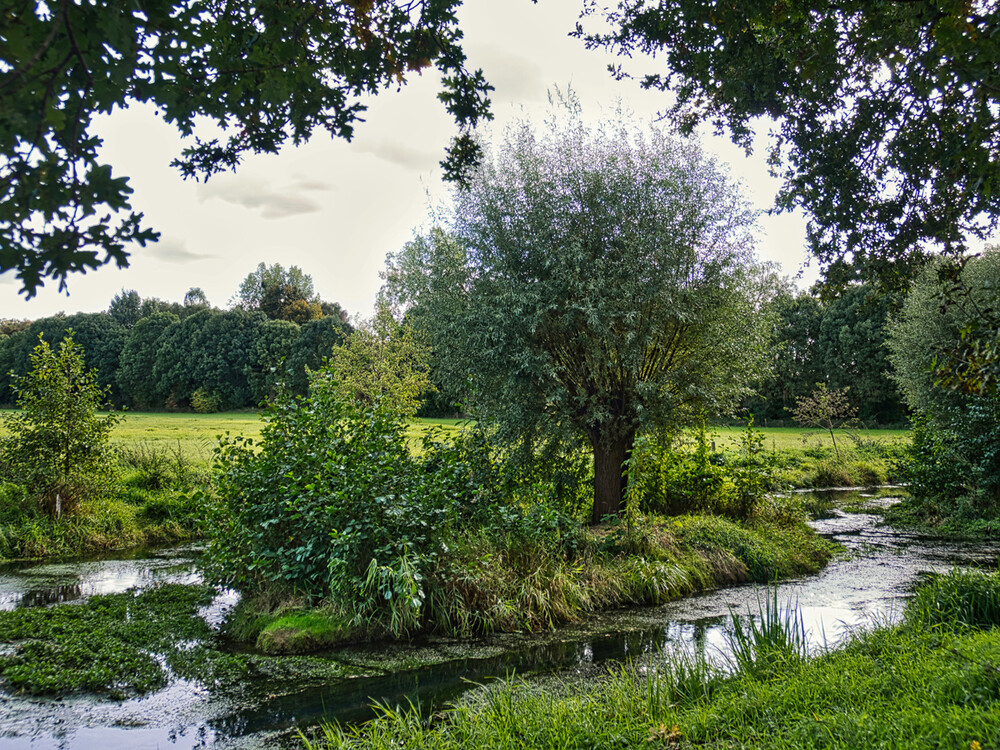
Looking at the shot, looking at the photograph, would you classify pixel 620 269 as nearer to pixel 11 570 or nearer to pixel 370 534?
pixel 370 534

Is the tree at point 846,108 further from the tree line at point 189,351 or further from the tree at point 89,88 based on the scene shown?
the tree line at point 189,351

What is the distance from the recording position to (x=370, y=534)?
26.3 feet

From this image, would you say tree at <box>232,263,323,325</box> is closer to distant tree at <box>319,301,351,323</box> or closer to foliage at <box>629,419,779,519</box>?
distant tree at <box>319,301,351,323</box>

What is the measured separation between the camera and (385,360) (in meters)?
28.8

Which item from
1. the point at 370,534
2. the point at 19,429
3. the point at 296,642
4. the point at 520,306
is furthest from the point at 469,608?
the point at 19,429

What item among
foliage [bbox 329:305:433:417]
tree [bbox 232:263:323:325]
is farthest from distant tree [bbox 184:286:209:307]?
foliage [bbox 329:305:433:417]

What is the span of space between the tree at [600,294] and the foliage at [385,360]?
50.9 ft

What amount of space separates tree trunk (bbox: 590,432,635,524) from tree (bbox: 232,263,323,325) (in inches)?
2098

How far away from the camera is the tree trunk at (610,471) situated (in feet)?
39.3

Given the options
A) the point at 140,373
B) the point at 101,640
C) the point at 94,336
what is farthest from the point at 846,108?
the point at 94,336

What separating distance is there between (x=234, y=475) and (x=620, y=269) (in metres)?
6.92

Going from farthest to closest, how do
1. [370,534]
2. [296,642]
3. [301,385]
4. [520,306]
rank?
[301,385], [520,306], [370,534], [296,642]

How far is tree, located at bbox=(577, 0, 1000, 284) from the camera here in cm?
528

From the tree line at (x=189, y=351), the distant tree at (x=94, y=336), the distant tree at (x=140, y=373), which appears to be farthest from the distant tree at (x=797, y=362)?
the distant tree at (x=94, y=336)
